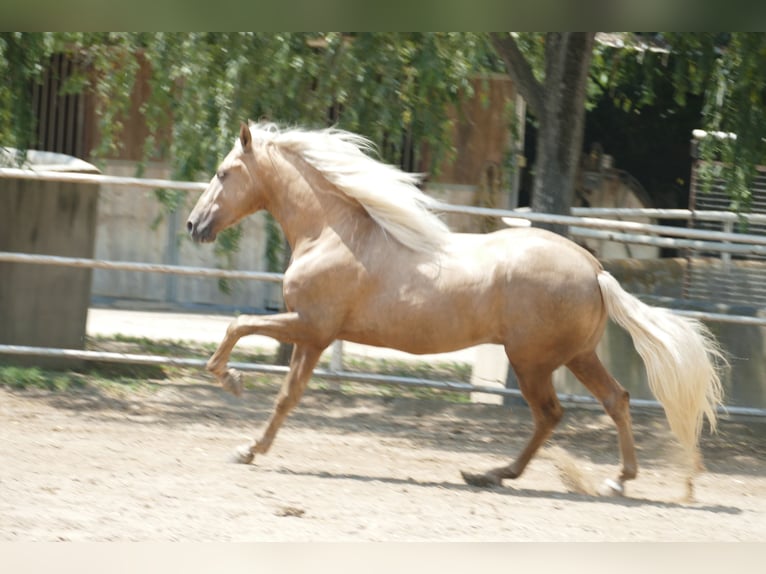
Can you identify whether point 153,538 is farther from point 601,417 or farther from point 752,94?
point 752,94

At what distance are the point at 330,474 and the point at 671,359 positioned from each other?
1.89 metres

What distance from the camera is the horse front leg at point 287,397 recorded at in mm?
5832

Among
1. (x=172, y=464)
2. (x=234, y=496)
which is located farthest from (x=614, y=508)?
(x=172, y=464)

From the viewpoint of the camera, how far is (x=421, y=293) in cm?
566

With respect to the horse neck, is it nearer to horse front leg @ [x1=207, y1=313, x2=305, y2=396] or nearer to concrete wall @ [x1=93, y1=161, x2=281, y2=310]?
horse front leg @ [x1=207, y1=313, x2=305, y2=396]

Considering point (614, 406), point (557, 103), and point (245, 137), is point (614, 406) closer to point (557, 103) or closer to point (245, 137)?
point (245, 137)

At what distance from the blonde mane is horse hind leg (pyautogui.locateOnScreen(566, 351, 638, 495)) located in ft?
3.32

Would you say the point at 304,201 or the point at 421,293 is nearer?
the point at 421,293

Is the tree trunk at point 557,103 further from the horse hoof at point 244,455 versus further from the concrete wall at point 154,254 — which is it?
the concrete wall at point 154,254

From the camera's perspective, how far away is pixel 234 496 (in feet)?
16.4

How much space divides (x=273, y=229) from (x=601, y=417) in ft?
9.33

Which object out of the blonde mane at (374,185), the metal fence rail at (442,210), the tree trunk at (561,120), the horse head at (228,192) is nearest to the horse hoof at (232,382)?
the horse head at (228,192)

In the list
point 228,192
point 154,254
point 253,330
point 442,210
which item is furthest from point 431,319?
point 154,254

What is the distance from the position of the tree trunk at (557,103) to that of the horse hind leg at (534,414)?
8.09 ft
